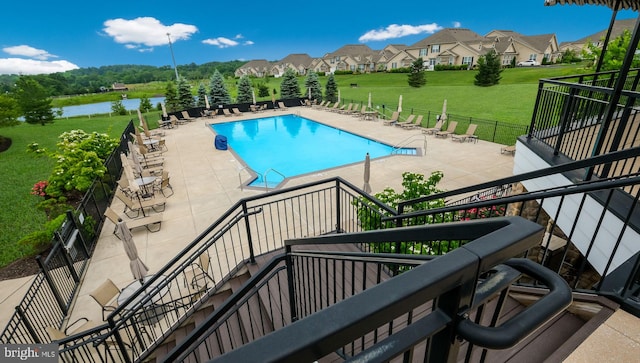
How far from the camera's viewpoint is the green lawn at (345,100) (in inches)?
437

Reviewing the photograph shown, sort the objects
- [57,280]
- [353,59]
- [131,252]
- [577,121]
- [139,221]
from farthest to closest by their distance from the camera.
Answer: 1. [353,59]
2. [139,221]
3. [57,280]
4. [577,121]
5. [131,252]

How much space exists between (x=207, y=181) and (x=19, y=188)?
34.7 feet

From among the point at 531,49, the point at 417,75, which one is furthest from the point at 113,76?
the point at 531,49

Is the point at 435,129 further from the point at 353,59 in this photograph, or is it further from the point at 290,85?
the point at 353,59

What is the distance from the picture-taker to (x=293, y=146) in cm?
1959

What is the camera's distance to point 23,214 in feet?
37.4

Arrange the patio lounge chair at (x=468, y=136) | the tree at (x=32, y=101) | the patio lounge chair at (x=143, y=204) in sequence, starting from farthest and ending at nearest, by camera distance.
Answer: the tree at (x=32, y=101), the patio lounge chair at (x=468, y=136), the patio lounge chair at (x=143, y=204)

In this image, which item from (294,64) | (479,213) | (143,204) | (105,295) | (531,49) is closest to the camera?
(105,295)

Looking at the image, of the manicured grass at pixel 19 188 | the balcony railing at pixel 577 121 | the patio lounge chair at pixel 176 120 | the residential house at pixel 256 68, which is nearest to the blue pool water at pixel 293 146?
the patio lounge chair at pixel 176 120

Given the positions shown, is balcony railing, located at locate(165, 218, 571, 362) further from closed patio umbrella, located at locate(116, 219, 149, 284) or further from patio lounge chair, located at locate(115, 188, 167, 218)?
patio lounge chair, located at locate(115, 188, 167, 218)

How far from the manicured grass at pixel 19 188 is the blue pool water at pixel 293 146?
25.7 feet

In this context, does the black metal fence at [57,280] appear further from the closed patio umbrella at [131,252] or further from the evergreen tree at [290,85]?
the evergreen tree at [290,85]

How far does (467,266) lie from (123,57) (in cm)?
19839

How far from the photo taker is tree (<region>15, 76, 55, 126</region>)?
31.0 metres
